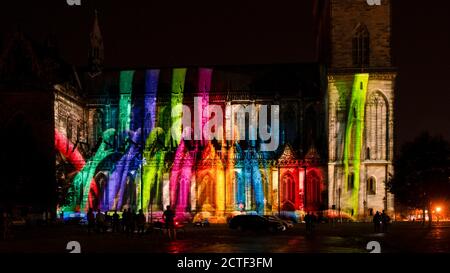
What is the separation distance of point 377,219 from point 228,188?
38617 mm

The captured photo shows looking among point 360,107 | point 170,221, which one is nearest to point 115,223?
point 170,221

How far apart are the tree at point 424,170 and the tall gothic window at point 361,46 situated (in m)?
12.6

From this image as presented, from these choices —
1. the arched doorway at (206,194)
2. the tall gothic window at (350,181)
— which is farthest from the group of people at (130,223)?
the arched doorway at (206,194)

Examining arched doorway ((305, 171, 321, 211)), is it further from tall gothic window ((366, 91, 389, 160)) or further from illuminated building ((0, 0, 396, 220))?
tall gothic window ((366, 91, 389, 160))

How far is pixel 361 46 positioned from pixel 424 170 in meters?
18.8

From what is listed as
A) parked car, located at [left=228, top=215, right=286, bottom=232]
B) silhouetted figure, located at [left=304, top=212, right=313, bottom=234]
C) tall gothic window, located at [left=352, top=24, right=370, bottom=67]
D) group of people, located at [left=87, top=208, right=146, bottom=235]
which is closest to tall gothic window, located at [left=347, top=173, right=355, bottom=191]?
tall gothic window, located at [left=352, top=24, right=370, bottom=67]

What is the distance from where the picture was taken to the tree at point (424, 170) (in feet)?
221

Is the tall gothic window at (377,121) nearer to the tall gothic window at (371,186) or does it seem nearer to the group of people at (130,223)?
the tall gothic window at (371,186)

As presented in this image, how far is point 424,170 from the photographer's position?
68.4m

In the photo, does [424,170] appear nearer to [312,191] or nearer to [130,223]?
[312,191]

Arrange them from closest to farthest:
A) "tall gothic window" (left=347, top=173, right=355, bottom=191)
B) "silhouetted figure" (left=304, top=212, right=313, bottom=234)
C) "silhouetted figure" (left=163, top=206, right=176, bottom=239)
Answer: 1. "silhouetted figure" (left=163, top=206, right=176, bottom=239)
2. "silhouetted figure" (left=304, top=212, right=313, bottom=234)
3. "tall gothic window" (left=347, top=173, right=355, bottom=191)

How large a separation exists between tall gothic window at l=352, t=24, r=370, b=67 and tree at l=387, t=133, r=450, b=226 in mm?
12569

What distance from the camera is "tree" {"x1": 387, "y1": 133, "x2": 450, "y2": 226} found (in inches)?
2657
